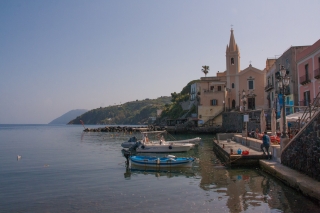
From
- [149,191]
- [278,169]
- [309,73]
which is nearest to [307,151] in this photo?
[278,169]

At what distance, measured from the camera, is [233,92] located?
6825cm

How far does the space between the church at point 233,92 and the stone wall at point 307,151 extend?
4868 cm

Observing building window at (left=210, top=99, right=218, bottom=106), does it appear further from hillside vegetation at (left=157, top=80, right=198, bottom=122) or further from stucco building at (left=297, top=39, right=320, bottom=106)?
stucco building at (left=297, top=39, right=320, bottom=106)

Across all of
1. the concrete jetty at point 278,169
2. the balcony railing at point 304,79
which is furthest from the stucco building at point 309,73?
the concrete jetty at point 278,169

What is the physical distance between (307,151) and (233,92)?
54565 mm

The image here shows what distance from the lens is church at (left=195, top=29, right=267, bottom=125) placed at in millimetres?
65312

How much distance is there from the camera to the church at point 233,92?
214ft

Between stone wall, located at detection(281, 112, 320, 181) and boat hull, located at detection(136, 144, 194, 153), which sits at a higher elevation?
stone wall, located at detection(281, 112, 320, 181)

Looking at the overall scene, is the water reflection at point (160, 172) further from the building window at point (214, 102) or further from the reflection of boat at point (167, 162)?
the building window at point (214, 102)

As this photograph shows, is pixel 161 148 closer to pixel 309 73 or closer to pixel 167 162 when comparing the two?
pixel 167 162

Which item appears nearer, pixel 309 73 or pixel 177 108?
pixel 309 73

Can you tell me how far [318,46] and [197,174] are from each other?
62.7ft

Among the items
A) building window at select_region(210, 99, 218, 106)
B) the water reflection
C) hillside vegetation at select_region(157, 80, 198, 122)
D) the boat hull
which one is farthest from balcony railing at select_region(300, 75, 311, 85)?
hillside vegetation at select_region(157, 80, 198, 122)

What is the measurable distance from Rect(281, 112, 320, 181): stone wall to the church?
48.7 m
